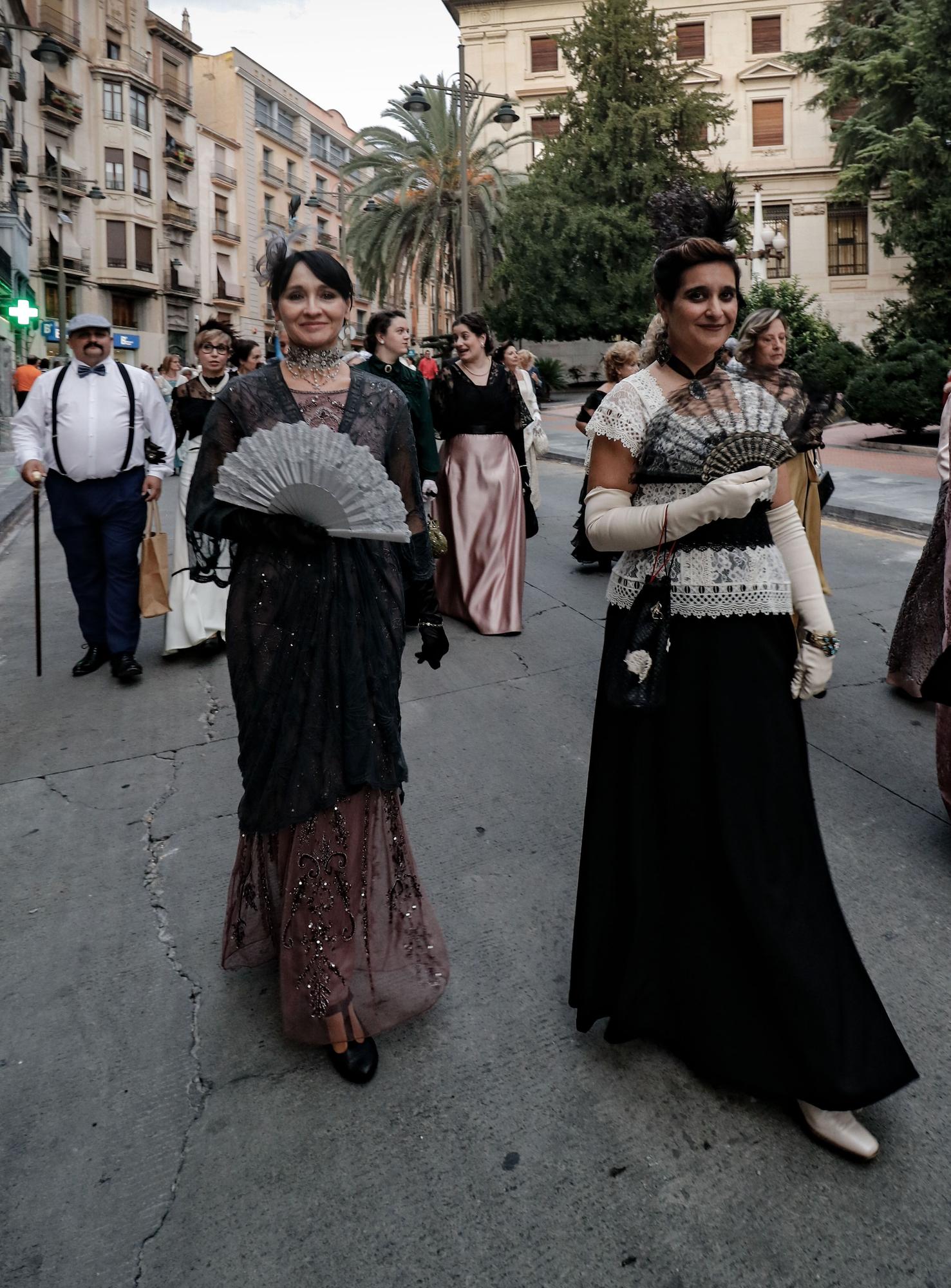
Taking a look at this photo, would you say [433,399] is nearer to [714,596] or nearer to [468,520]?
[468,520]

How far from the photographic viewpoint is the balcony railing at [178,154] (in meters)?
49.4

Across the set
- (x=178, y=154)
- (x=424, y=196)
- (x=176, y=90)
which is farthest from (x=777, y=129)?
(x=176, y=90)

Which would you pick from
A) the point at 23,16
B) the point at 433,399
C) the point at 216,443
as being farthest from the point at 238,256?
the point at 216,443

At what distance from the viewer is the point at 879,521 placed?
10.4 metres

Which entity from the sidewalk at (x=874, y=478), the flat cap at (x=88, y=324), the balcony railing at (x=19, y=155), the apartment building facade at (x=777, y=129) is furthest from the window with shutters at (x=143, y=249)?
the flat cap at (x=88, y=324)

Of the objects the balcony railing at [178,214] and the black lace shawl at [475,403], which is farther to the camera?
the balcony railing at [178,214]

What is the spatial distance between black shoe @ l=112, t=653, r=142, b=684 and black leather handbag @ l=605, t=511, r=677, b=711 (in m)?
4.35

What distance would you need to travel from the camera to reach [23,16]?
110ft

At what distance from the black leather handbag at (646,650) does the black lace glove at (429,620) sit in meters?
0.57

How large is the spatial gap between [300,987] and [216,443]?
1.35 metres

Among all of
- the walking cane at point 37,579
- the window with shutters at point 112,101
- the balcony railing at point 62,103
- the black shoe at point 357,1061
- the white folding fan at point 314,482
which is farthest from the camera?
the window with shutters at point 112,101

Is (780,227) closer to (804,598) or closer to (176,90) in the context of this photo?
(176,90)

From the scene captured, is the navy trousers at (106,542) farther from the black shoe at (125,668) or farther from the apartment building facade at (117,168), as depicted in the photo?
the apartment building facade at (117,168)

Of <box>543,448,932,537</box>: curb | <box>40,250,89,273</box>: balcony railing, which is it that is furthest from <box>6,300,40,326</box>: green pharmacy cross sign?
<box>543,448,932,537</box>: curb
